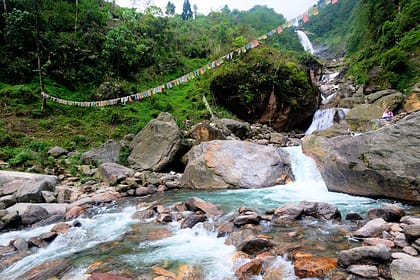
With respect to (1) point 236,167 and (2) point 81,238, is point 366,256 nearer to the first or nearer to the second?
(2) point 81,238

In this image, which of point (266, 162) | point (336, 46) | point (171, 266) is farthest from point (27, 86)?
point (336, 46)

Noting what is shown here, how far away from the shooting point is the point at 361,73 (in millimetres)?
26016

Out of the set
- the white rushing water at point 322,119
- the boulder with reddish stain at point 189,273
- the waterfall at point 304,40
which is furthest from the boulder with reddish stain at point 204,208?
the waterfall at point 304,40

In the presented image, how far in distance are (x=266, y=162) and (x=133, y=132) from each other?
33.3ft

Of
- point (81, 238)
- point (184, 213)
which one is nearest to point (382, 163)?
point (184, 213)

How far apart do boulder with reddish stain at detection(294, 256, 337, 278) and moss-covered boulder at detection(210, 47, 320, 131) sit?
16.0m

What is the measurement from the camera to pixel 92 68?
22141 millimetres

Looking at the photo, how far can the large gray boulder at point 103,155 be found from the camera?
13.1 meters

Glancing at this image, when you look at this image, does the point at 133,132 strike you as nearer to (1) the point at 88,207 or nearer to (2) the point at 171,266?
(1) the point at 88,207

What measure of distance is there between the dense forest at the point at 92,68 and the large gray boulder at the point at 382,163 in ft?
38.5

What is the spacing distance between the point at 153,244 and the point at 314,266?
3.05 m

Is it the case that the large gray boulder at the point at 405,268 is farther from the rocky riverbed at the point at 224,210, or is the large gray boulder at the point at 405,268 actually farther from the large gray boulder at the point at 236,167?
the large gray boulder at the point at 236,167

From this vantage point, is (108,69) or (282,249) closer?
(282,249)

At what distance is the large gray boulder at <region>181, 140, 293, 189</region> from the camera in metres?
10.0
